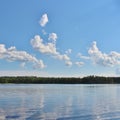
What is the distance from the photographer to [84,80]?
618ft

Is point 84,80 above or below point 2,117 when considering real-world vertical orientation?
above

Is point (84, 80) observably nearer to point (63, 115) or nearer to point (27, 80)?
point (27, 80)

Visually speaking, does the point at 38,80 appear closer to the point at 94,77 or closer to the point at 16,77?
the point at 16,77

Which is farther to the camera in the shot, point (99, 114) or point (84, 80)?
point (84, 80)

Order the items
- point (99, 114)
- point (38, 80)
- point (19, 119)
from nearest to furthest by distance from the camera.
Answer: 1. point (19, 119)
2. point (99, 114)
3. point (38, 80)

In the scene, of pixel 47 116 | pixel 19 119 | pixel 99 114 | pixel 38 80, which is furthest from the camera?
pixel 38 80

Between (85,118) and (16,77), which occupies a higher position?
(16,77)

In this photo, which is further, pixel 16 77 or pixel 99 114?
pixel 16 77

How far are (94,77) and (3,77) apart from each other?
5215 centimetres

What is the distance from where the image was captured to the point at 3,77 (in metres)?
190

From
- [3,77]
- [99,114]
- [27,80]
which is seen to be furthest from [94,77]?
[99,114]

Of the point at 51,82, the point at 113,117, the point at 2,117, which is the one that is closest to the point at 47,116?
the point at 2,117

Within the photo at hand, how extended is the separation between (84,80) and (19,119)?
166 meters

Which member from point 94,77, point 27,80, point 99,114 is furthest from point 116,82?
point 99,114
